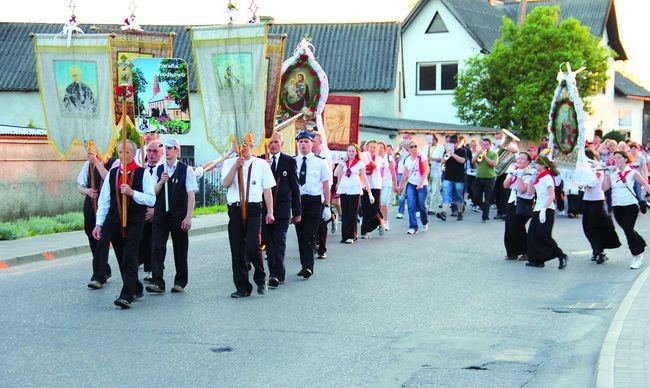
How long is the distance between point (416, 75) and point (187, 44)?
13.1 m

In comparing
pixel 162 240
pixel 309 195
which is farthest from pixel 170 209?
pixel 309 195

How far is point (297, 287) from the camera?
483 inches

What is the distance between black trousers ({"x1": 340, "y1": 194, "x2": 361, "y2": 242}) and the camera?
17.4m

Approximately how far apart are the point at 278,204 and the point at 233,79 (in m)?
1.57

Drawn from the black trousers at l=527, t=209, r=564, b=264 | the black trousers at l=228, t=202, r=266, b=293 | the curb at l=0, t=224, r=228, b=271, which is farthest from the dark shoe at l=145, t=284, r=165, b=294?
the black trousers at l=527, t=209, r=564, b=264

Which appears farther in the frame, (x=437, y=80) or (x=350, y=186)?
(x=437, y=80)

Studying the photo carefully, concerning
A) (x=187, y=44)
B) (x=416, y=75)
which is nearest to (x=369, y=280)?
(x=187, y=44)

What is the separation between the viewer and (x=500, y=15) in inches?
2325

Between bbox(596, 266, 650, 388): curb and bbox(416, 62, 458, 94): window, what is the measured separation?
43.6m

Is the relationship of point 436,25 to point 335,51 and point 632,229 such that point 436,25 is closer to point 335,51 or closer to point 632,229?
point 335,51

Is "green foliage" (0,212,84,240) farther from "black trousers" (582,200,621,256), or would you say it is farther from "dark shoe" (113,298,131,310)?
"black trousers" (582,200,621,256)

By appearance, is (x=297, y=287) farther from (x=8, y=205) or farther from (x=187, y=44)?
(x=187, y=44)

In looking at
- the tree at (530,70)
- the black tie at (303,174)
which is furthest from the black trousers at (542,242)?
the tree at (530,70)

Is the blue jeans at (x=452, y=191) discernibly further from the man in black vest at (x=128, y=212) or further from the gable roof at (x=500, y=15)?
the gable roof at (x=500, y=15)
